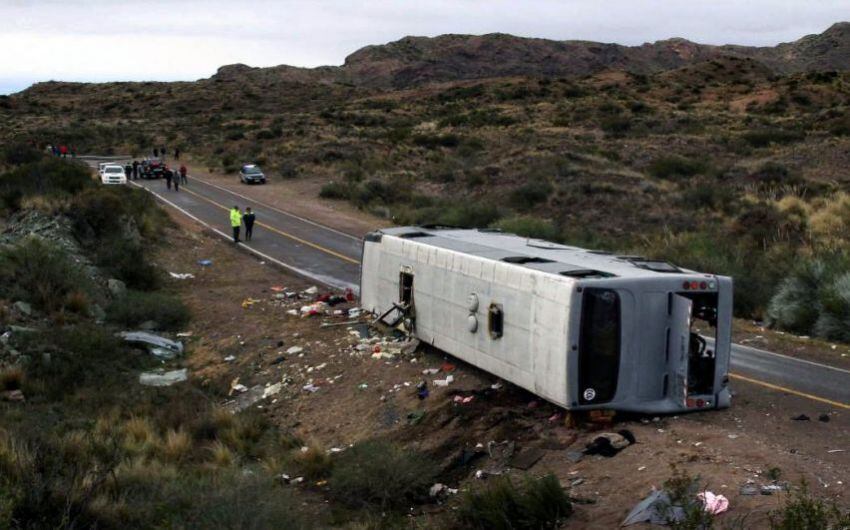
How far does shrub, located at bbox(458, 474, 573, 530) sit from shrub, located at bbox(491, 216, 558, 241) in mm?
21152

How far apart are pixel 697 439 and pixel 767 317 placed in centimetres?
1032

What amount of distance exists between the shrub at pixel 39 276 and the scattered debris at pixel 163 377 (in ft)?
12.8

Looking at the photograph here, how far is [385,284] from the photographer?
58.2ft

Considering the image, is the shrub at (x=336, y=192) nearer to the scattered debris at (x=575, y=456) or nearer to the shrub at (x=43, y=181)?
the shrub at (x=43, y=181)

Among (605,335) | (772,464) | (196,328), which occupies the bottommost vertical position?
(196,328)

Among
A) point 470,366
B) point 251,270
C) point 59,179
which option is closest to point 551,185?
point 251,270

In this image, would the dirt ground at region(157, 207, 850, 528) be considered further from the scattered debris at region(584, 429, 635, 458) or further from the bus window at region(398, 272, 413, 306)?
the bus window at region(398, 272, 413, 306)

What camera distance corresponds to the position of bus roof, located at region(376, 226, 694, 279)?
41.2 ft

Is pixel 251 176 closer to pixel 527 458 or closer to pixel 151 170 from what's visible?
pixel 151 170

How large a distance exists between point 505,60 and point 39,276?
163766 millimetres

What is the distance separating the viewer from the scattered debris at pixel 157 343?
19.6m

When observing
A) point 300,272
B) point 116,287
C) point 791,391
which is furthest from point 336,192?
point 791,391

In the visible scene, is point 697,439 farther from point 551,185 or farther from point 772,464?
point 551,185

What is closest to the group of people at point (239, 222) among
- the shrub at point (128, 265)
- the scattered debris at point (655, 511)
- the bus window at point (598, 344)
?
the shrub at point (128, 265)
